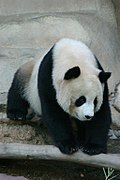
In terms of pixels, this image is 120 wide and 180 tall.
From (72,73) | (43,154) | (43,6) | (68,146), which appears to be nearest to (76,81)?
(72,73)

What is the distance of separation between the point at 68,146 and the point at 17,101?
1.18 m

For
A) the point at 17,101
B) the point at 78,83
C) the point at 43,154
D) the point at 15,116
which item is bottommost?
the point at 43,154

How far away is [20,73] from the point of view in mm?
6648

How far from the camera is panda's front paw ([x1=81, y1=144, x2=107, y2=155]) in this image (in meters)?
5.63

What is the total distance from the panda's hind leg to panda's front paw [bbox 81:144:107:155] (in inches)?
42.7

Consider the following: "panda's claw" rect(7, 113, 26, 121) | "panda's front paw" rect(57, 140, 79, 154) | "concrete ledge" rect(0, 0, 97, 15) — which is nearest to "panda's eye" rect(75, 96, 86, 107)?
"panda's front paw" rect(57, 140, 79, 154)

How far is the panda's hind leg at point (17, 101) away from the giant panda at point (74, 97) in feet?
1.76

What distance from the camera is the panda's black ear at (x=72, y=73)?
18.0ft

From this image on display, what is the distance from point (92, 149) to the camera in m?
5.69

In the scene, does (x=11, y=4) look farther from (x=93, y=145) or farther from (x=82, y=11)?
(x=93, y=145)

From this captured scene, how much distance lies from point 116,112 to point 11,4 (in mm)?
2096

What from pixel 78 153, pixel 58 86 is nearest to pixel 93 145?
pixel 78 153

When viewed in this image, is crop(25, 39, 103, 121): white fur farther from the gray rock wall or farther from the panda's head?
the gray rock wall

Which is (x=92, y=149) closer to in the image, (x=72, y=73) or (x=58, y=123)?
(x=58, y=123)
